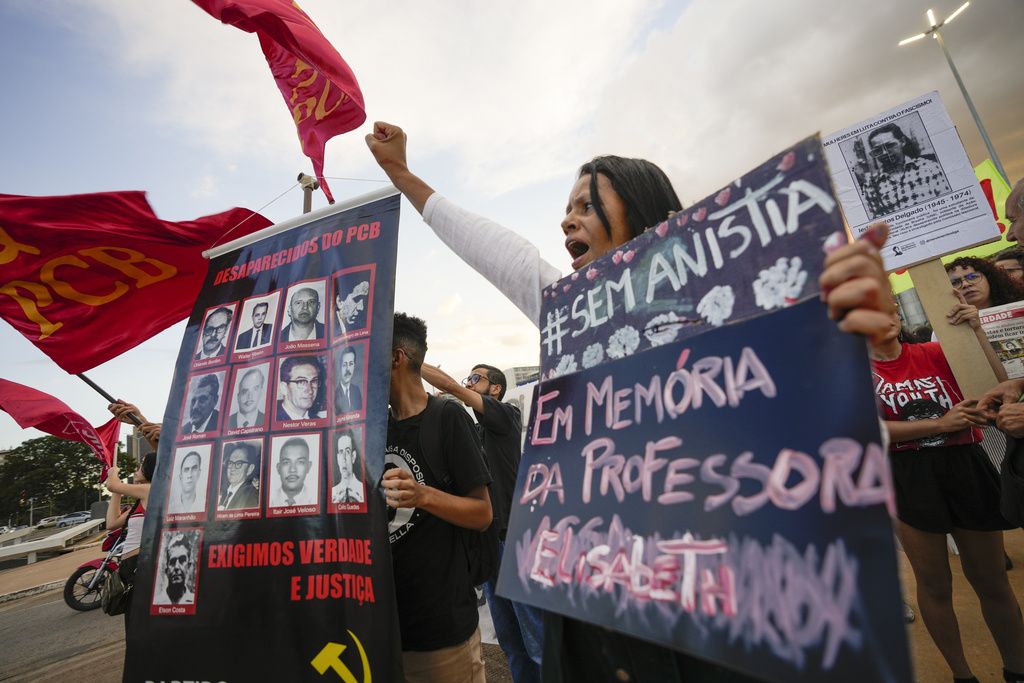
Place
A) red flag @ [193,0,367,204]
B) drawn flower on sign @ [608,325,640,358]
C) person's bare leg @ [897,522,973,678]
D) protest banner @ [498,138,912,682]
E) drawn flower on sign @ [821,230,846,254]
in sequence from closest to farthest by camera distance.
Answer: protest banner @ [498,138,912,682]
drawn flower on sign @ [821,230,846,254]
drawn flower on sign @ [608,325,640,358]
person's bare leg @ [897,522,973,678]
red flag @ [193,0,367,204]

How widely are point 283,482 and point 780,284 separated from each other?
1644mm

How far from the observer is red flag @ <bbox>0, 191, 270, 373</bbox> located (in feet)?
7.87

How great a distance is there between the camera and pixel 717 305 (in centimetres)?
86

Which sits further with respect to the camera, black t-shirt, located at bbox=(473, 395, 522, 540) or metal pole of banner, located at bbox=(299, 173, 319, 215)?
black t-shirt, located at bbox=(473, 395, 522, 540)

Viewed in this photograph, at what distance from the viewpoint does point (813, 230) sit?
75cm

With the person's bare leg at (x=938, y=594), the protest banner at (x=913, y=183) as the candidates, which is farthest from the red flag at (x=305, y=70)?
the person's bare leg at (x=938, y=594)

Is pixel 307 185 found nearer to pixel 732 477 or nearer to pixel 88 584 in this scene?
pixel 732 477

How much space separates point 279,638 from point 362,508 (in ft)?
1.70

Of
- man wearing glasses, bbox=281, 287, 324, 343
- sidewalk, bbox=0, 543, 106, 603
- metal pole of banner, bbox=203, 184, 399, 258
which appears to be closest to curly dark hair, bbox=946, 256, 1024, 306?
metal pole of banner, bbox=203, 184, 399, 258

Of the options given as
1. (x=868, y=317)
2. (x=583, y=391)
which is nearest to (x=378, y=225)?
(x=583, y=391)

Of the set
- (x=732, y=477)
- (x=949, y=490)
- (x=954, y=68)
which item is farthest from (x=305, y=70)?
(x=954, y=68)

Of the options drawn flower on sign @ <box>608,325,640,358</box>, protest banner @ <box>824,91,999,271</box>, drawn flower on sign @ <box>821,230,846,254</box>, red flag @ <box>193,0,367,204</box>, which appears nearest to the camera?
drawn flower on sign @ <box>821,230,846,254</box>

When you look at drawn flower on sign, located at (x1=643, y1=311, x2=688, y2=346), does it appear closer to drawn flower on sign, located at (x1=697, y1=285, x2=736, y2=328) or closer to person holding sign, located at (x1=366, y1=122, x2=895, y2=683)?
drawn flower on sign, located at (x1=697, y1=285, x2=736, y2=328)

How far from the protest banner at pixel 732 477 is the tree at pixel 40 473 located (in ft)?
143
